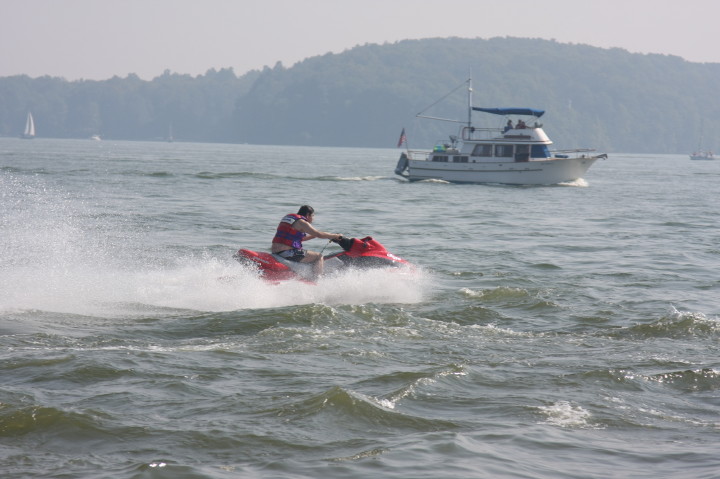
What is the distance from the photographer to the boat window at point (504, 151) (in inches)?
1932

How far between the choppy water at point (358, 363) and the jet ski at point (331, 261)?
0.19 metres

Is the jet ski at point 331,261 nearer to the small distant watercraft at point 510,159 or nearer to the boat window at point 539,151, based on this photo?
the small distant watercraft at point 510,159

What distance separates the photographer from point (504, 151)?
49.3m

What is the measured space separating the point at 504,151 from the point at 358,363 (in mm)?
40836

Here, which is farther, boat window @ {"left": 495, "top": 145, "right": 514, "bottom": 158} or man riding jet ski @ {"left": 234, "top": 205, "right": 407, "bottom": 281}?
boat window @ {"left": 495, "top": 145, "right": 514, "bottom": 158}

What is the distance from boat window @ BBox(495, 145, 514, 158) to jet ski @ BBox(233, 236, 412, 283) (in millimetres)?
35553

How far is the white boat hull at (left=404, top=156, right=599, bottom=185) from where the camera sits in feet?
160

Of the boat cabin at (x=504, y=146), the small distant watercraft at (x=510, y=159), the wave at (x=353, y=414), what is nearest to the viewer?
the wave at (x=353, y=414)

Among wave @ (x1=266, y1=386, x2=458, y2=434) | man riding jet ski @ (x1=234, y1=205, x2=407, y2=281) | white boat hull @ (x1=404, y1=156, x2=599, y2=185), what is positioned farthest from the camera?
white boat hull @ (x1=404, y1=156, x2=599, y2=185)

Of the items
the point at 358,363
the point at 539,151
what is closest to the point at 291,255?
the point at 358,363

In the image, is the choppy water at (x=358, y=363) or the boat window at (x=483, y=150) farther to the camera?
the boat window at (x=483, y=150)

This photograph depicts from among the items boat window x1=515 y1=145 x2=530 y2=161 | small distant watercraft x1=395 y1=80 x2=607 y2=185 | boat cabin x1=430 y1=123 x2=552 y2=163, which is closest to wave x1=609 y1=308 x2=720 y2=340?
boat cabin x1=430 y1=123 x2=552 y2=163

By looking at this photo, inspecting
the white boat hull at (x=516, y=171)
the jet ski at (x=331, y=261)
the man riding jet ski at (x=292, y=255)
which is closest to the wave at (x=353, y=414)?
the man riding jet ski at (x=292, y=255)

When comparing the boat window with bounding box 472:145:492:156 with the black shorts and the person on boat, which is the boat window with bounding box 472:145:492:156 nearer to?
the person on boat
